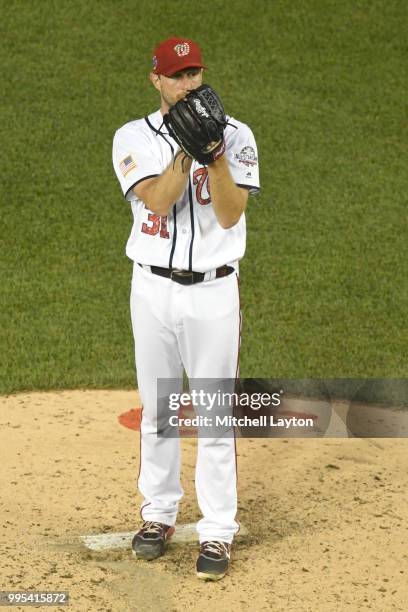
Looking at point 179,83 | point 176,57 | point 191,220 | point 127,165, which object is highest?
point 176,57

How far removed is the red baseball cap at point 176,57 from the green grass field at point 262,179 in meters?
3.56

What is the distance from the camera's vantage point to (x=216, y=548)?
6.19 meters

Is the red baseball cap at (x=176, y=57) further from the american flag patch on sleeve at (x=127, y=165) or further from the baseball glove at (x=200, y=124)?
the american flag patch on sleeve at (x=127, y=165)

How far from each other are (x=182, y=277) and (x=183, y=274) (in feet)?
0.05

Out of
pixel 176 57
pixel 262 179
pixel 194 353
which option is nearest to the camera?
pixel 176 57

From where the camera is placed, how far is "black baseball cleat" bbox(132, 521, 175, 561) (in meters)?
6.34

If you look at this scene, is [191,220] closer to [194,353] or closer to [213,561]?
[194,353]

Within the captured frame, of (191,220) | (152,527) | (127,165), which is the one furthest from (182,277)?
(152,527)

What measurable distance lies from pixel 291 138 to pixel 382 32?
293cm

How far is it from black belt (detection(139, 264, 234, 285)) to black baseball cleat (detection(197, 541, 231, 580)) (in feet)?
4.30

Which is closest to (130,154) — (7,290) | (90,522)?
(90,522)

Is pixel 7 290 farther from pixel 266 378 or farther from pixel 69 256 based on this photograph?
pixel 266 378

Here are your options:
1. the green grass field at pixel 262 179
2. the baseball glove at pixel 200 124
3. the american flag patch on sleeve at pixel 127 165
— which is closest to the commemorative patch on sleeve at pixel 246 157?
the baseball glove at pixel 200 124

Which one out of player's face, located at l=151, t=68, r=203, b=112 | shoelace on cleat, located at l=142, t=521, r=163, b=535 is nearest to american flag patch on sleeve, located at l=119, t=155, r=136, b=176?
player's face, located at l=151, t=68, r=203, b=112
